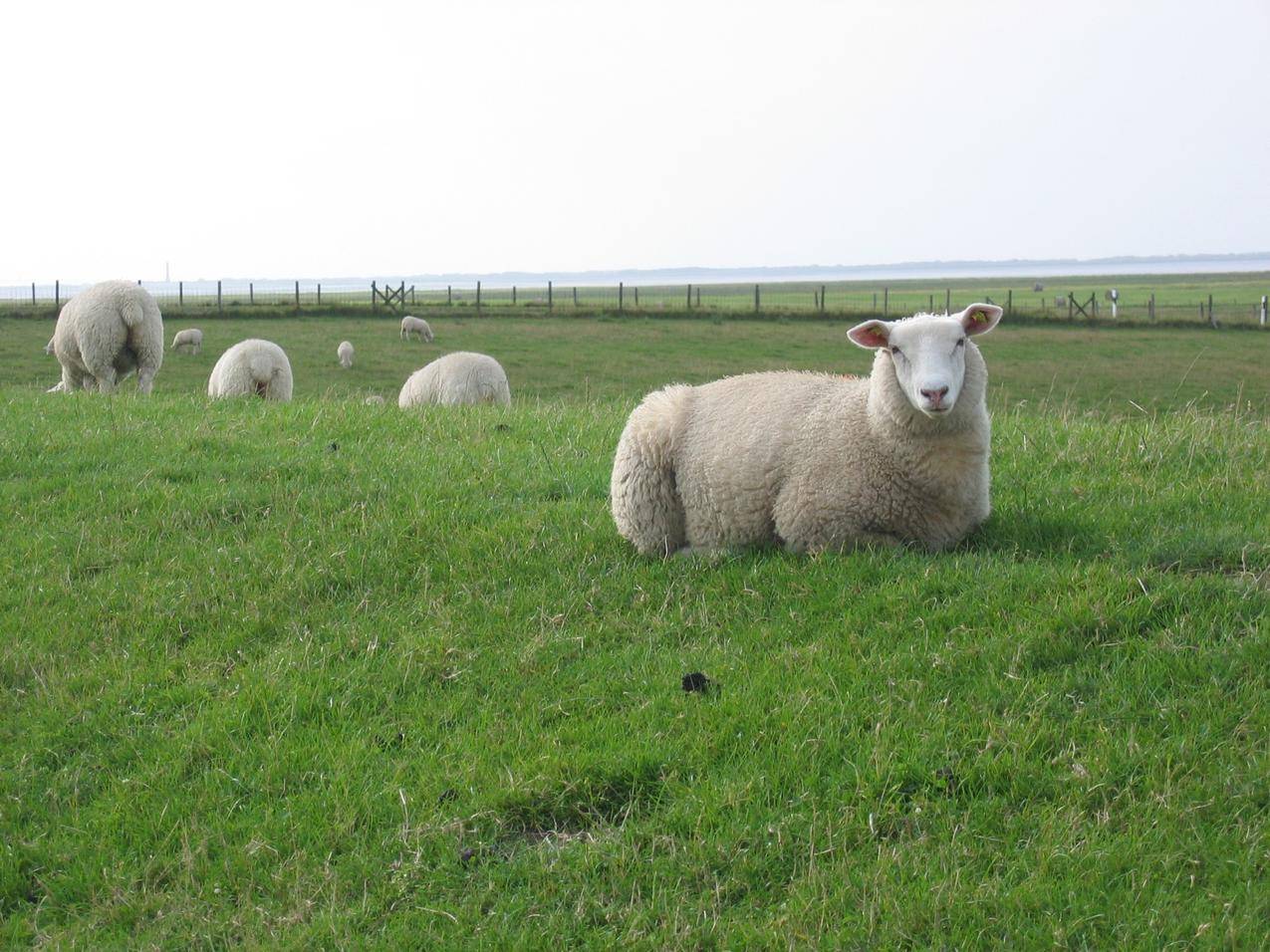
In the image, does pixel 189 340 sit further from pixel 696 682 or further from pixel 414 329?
pixel 696 682

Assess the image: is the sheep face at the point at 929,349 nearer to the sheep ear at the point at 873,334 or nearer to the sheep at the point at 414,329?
the sheep ear at the point at 873,334

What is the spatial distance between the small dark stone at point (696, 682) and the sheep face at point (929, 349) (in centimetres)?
172

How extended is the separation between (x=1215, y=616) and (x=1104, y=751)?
1060mm

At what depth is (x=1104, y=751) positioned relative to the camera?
3988 millimetres

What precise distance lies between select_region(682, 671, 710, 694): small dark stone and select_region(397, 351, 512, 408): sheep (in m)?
10.7

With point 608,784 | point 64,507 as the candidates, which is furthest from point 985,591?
point 64,507

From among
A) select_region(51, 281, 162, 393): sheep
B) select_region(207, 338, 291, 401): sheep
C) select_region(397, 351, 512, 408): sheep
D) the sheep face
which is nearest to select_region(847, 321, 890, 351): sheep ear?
the sheep face

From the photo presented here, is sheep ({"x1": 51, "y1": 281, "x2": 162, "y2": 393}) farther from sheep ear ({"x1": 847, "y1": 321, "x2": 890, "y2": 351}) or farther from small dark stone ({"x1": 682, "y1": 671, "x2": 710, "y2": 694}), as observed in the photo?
small dark stone ({"x1": 682, "y1": 671, "x2": 710, "y2": 694})

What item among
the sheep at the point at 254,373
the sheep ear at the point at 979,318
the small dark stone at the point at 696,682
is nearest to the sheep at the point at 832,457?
the sheep ear at the point at 979,318

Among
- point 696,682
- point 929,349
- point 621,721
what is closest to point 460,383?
point 929,349

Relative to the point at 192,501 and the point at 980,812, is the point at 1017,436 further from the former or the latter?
the point at 192,501

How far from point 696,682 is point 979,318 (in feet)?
8.37

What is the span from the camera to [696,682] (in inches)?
187

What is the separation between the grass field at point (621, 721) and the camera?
3615mm
